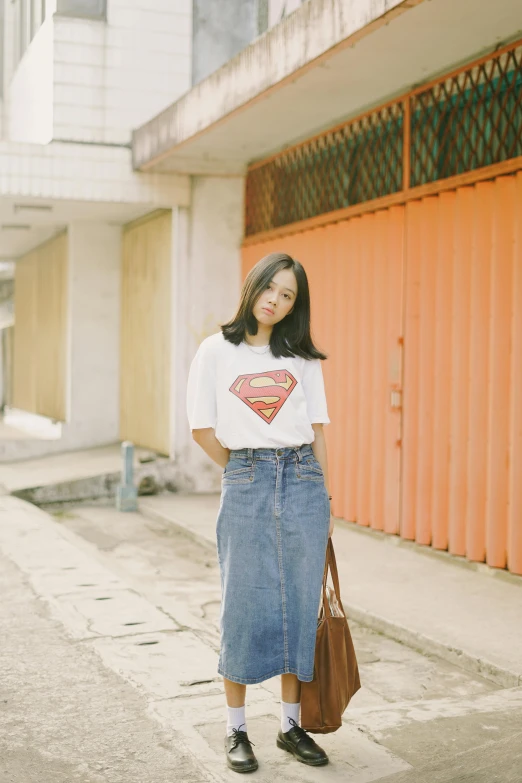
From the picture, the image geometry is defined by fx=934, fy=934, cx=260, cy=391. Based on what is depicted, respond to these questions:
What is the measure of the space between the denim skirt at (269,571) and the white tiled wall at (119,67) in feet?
26.0

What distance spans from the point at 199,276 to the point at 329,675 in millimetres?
7689

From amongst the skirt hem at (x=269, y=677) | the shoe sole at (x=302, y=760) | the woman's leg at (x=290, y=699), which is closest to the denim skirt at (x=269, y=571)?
the skirt hem at (x=269, y=677)

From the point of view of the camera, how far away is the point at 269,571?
133 inches

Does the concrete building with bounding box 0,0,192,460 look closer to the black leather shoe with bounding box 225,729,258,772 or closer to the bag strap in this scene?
the bag strap

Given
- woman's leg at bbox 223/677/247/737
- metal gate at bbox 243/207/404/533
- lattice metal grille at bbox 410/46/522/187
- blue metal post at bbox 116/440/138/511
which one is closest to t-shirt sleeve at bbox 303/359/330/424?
woman's leg at bbox 223/677/247/737

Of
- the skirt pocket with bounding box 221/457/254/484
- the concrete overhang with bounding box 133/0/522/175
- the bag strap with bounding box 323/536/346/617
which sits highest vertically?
the concrete overhang with bounding box 133/0/522/175

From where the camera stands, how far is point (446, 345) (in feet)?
23.2

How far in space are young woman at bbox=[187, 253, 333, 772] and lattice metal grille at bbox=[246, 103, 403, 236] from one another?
178 inches

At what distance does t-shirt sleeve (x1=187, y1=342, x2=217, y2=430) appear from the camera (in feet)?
11.3

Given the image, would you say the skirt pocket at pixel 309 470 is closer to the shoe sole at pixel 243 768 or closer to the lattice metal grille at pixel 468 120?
the shoe sole at pixel 243 768

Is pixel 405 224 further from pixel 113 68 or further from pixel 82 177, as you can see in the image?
pixel 113 68

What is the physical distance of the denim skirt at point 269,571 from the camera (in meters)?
3.36

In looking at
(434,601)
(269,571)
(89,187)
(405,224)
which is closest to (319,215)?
(405,224)

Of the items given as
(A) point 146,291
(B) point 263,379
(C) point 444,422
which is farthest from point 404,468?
(A) point 146,291
